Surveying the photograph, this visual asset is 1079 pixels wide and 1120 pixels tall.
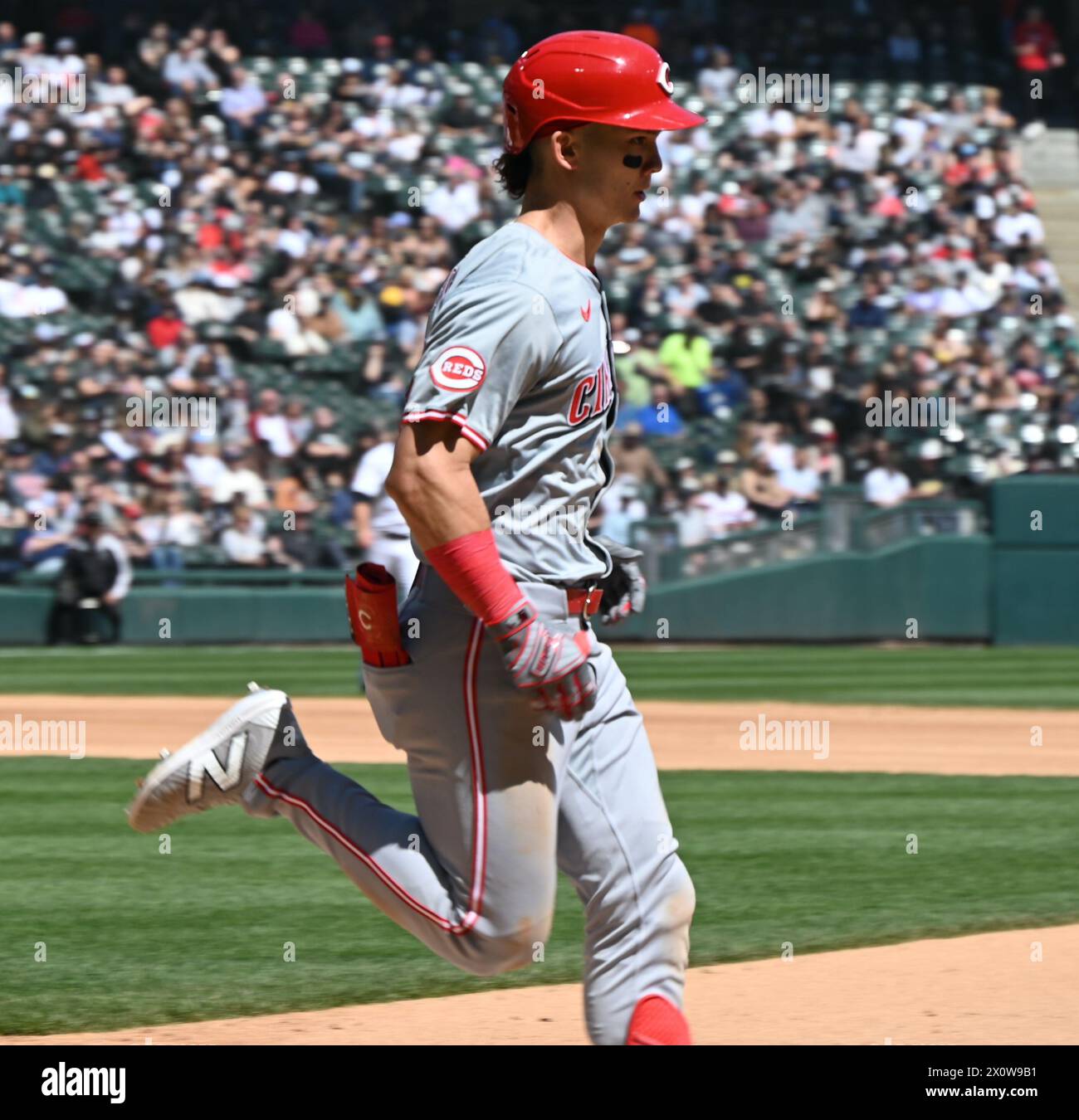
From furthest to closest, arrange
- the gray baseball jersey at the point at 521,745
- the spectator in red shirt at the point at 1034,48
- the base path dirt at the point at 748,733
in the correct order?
the spectator in red shirt at the point at 1034,48 → the base path dirt at the point at 748,733 → the gray baseball jersey at the point at 521,745

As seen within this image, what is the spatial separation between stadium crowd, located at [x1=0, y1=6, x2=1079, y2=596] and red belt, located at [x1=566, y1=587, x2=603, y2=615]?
14.7 m

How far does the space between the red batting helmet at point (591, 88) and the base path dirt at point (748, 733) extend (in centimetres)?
736

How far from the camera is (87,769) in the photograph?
1112 centimetres

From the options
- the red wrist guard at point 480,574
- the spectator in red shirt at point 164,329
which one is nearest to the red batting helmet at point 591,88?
the red wrist guard at point 480,574

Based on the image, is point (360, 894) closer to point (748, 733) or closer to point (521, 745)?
point (521, 745)

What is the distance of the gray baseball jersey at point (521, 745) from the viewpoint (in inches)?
147

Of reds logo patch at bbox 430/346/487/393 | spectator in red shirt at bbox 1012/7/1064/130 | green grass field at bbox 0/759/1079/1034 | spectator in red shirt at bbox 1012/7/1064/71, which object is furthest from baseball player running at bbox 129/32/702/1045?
spectator in red shirt at bbox 1012/7/1064/71

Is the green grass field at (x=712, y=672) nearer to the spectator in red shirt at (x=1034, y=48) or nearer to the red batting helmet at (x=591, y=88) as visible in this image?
the red batting helmet at (x=591, y=88)

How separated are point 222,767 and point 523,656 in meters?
0.72

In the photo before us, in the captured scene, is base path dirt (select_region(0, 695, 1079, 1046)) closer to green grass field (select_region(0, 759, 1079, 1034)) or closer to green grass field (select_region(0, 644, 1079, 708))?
green grass field (select_region(0, 759, 1079, 1034))

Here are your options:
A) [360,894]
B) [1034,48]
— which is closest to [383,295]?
[1034,48]

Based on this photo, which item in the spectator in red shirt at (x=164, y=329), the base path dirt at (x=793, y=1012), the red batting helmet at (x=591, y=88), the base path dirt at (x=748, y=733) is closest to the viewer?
the red batting helmet at (x=591, y=88)

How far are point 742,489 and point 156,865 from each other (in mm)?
13291

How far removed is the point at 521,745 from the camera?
12.3ft
